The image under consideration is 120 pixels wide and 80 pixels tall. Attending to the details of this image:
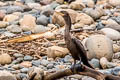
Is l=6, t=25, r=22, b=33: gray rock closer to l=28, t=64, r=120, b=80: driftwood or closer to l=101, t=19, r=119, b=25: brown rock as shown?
l=101, t=19, r=119, b=25: brown rock

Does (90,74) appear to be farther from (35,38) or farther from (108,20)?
(108,20)

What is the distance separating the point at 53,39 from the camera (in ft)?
32.6

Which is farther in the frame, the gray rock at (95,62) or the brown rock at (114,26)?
the brown rock at (114,26)

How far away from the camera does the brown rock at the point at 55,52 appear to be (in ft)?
28.1

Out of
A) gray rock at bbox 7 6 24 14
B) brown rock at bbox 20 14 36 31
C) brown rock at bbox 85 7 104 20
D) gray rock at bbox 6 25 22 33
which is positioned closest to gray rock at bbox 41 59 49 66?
gray rock at bbox 6 25 22 33

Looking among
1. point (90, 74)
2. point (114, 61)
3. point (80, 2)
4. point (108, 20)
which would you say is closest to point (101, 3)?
point (80, 2)

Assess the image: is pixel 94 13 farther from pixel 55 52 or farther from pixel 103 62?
pixel 103 62

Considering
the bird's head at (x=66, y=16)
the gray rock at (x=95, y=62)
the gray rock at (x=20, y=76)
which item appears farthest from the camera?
the gray rock at (x=95, y=62)

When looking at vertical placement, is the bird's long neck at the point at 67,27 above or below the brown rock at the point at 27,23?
above

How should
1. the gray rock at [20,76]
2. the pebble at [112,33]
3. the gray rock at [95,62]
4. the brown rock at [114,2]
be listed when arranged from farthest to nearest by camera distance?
the brown rock at [114,2] < the pebble at [112,33] < the gray rock at [95,62] < the gray rock at [20,76]

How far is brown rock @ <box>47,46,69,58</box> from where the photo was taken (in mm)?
8578

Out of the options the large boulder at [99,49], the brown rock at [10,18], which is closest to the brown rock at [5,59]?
the large boulder at [99,49]

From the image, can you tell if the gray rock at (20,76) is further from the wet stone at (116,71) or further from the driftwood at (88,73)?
the driftwood at (88,73)

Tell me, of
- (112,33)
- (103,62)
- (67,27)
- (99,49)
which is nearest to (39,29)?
(112,33)
